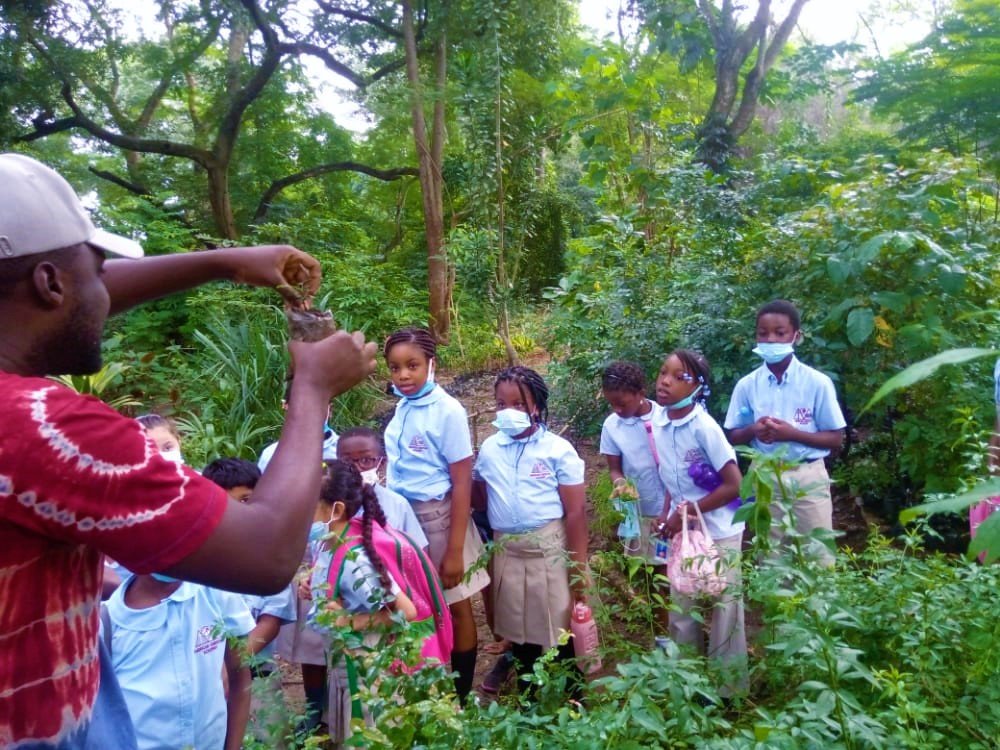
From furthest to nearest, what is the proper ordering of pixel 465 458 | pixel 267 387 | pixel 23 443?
pixel 267 387 < pixel 465 458 < pixel 23 443

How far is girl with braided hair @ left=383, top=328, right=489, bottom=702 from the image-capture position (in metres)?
3.18

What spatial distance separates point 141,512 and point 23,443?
0.16 metres

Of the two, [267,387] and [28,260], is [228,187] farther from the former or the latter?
[28,260]

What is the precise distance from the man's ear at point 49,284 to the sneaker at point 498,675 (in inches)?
113

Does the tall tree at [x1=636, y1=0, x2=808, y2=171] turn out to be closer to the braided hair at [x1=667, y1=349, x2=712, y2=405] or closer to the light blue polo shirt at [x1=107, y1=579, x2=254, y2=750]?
the braided hair at [x1=667, y1=349, x2=712, y2=405]

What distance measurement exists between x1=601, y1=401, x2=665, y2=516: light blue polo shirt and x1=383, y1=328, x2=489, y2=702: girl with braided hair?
2.70ft

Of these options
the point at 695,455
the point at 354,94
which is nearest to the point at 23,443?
the point at 695,455

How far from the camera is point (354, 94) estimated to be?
38.7 feet

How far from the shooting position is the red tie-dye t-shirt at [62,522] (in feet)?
2.98

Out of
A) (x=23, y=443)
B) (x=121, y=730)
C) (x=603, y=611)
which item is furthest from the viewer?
(x=603, y=611)

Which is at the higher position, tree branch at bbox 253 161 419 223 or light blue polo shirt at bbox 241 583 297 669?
tree branch at bbox 253 161 419 223

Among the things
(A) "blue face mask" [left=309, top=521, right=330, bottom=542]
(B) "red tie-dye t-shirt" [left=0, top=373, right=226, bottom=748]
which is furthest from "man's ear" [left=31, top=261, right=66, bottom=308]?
(A) "blue face mask" [left=309, top=521, right=330, bottom=542]

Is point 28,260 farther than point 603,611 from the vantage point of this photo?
No

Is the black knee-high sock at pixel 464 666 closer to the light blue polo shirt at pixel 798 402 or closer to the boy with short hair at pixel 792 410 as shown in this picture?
the boy with short hair at pixel 792 410
